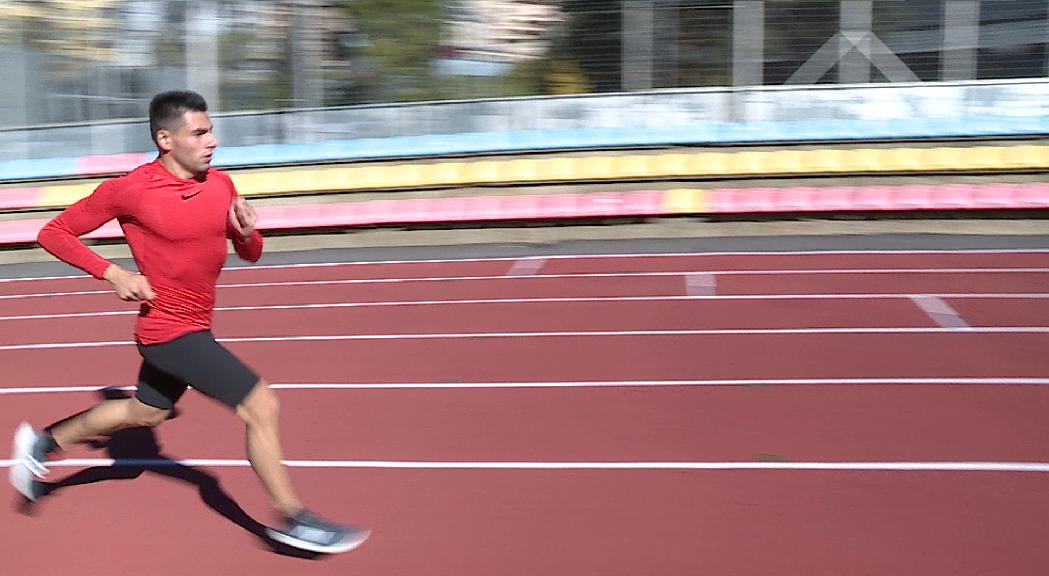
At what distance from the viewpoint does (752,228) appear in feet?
38.6

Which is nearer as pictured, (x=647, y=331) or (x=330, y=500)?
(x=330, y=500)

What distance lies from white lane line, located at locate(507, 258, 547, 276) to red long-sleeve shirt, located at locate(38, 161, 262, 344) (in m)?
6.17

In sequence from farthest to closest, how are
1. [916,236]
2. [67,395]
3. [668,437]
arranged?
1. [916,236]
2. [67,395]
3. [668,437]

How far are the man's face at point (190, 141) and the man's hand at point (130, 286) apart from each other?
15.8 inches

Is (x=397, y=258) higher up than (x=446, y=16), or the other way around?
(x=446, y=16)

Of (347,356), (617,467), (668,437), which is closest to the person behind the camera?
(617,467)

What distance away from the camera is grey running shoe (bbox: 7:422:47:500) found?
414 centimetres

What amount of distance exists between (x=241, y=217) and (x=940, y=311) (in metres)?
5.48

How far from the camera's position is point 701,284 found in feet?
29.1

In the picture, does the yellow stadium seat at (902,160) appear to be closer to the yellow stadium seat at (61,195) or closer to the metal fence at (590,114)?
the metal fence at (590,114)

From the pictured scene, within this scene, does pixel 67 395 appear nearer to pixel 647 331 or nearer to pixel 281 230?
pixel 647 331

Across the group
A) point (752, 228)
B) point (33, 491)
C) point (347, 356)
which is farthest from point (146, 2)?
point (33, 491)

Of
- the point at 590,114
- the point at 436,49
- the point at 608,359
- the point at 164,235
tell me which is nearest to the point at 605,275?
the point at 608,359

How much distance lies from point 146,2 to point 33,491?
→ 11.3m
